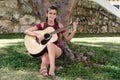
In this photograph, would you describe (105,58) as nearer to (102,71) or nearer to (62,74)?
(102,71)

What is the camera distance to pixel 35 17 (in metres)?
12.0

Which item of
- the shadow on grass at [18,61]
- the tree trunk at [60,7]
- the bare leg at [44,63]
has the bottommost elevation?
the shadow on grass at [18,61]

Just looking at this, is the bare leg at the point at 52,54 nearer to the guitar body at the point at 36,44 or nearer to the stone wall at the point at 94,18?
the guitar body at the point at 36,44

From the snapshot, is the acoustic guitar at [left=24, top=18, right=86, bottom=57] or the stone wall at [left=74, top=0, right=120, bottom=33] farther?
the stone wall at [left=74, top=0, right=120, bottom=33]

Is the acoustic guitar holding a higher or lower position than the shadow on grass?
higher

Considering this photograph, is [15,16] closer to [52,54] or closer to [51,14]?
[51,14]

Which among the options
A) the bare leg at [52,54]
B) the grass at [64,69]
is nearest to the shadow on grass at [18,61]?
the grass at [64,69]

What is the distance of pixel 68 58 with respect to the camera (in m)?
6.18

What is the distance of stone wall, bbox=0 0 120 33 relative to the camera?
1180 cm

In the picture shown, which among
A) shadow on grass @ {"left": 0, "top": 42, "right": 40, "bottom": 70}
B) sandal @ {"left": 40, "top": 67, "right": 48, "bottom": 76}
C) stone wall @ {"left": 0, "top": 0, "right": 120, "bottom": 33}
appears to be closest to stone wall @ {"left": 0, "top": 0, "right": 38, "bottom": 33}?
stone wall @ {"left": 0, "top": 0, "right": 120, "bottom": 33}

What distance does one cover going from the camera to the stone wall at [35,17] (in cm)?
1180

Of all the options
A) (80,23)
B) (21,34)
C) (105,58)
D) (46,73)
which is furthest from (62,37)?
(80,23)

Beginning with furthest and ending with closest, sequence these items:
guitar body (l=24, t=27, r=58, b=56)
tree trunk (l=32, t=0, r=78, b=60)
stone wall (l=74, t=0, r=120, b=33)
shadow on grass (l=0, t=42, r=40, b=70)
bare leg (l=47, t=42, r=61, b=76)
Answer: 1. stone wall (l=74, t=0, r=120, b=33)
2. tree trunk (l=32, t=0, r=78, b=60)
3. shadow on grass (l=0, t=42, r=40, b=70)
4. guitar body (l=24, t=27, r=58, b=56)
5. bare leg (l=47, t=42, r=61, b=76)

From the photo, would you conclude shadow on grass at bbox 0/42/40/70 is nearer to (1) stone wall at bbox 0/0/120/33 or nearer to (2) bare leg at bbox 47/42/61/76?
(2) bare leg at bbox 47/42/61/76
